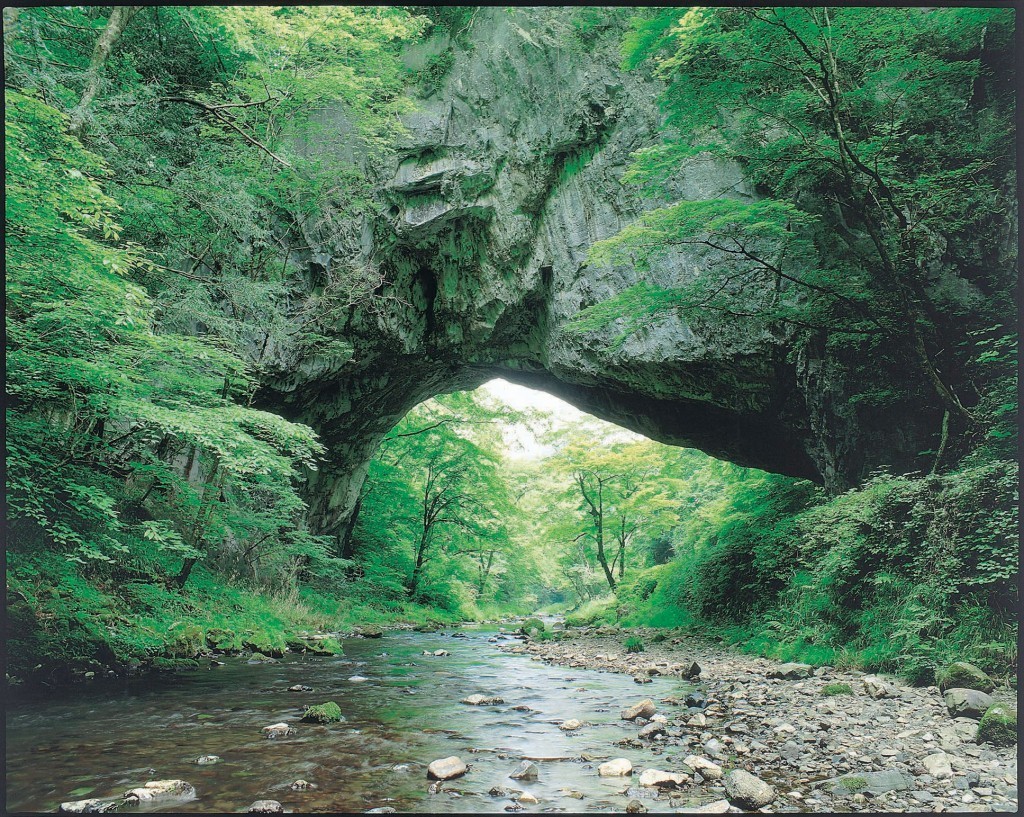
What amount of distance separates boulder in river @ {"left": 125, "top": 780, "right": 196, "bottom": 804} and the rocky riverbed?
2296 millimetres

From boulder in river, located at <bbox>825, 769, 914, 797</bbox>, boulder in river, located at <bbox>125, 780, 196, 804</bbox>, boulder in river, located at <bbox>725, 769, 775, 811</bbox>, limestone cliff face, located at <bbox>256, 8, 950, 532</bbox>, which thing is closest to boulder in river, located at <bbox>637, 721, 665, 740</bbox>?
boulder in river, located at <bbox>725, 769, 775, 811</bbox>

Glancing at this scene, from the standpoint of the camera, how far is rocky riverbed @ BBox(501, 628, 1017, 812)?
8.76 ft

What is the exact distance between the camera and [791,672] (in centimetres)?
597

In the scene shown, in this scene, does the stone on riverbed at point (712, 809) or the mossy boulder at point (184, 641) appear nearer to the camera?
the stone on riverbed at point (712, 809)

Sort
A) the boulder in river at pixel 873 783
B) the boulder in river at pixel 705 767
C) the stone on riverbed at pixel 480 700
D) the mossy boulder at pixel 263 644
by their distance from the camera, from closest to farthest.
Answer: the boulder in river at pixel 873 783, the boulder in river at pixel 705 767, the stone on riverbed at pixel 480 700, the mossy boulder at pixel 263 644

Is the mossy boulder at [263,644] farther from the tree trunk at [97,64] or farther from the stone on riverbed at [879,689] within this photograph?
the stone on riverbed at [879,689]

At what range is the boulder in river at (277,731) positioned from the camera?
3744mm

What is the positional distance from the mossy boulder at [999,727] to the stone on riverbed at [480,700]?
376 centimetres

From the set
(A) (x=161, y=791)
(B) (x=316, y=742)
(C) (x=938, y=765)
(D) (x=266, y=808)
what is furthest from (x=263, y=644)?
(C) (x=938, y=765)

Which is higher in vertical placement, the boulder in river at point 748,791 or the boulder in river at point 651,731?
the boulder in river at point 748,791

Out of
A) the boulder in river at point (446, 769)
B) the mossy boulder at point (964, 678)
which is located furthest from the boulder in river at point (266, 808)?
the mossy boulder at point (964, 678)

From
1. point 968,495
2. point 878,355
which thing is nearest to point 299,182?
point 878,355

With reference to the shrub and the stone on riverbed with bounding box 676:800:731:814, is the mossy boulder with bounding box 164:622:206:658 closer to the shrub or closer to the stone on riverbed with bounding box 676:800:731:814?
the stone on riverbed with bounding box 676:800:731:814

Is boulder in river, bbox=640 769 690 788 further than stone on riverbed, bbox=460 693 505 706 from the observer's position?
No
